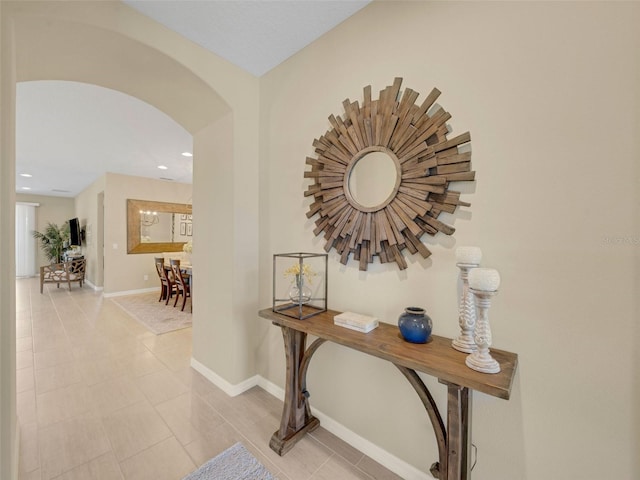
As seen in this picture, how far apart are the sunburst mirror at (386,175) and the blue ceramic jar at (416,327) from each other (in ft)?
1.03

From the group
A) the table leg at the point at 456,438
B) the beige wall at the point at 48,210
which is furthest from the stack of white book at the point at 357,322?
the beige wall at the point at 48,210

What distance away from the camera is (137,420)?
6.33 feet

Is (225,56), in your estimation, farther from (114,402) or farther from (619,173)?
(114,402)

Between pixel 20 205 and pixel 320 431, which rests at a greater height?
pixel 20 205

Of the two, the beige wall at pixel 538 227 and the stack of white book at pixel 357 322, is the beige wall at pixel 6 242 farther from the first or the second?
the beige wall at pixel 538 227

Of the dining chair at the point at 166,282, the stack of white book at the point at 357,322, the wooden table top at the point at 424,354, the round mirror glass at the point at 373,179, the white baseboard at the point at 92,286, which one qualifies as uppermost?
the round mirror glass at the point at 373,179

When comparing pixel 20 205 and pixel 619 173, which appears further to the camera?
pixel 20 205

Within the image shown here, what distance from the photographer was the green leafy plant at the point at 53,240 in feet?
26.3

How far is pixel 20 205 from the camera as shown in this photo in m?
7.98

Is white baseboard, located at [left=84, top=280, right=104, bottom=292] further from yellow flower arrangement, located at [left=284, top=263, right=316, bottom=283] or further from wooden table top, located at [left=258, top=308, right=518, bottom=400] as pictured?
wooden table top, located at [left=258, top=308, right=518, bottom=400]

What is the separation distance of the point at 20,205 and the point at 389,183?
11612mm

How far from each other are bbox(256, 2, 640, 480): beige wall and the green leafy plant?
1058cm

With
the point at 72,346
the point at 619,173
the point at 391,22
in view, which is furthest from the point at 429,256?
the point at 72,346

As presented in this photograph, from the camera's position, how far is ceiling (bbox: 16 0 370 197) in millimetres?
1697
